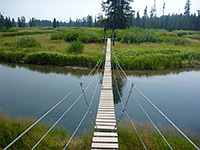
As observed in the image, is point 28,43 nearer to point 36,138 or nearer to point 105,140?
point 36,138

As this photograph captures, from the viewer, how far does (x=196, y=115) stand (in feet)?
18.4

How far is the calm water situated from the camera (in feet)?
17.7

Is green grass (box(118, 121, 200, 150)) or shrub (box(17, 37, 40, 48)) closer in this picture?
green grass (box(118, 121, 200, 150))

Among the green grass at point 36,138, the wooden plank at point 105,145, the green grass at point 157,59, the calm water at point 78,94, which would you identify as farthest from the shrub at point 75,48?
the wooden plank at point 105,145

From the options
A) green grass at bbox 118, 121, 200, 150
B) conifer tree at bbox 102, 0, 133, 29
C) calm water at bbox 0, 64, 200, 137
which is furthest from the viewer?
conifer tree at bbox 102, 0, 133, 29

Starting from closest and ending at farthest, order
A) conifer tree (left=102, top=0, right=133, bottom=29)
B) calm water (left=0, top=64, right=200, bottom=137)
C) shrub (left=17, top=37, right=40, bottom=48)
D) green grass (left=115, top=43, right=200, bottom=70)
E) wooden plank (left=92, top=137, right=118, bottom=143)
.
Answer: wooden plank (left=92, top=137, right=118, bottom=143)
calm water (left=0, top=64, right=200, bottom=137)
green grass (left=115, top=43, right=200, bottom=70)
shrub (left=17, top=37, right=40, bottom=48)
conifer tree (left=102, top=0, right=133, bottom=29)

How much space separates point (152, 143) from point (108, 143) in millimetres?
1480

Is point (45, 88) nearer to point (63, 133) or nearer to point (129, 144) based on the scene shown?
point (63, 133)

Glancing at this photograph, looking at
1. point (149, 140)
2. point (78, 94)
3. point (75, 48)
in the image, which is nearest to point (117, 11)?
point (75, 48)

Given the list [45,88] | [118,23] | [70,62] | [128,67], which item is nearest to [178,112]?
[128,67]

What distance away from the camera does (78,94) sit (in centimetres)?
696

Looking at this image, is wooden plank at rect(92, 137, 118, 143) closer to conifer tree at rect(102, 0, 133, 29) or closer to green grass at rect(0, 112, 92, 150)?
green grass at rect(0, 112, 92, 150)

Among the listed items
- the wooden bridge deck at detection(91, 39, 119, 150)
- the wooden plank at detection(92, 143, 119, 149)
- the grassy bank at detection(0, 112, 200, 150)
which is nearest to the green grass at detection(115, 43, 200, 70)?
the wooden bridge deck at detection(91, 39, 119, 150)

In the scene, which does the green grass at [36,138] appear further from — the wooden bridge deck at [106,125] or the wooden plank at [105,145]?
the wooden plank at [105,145]
